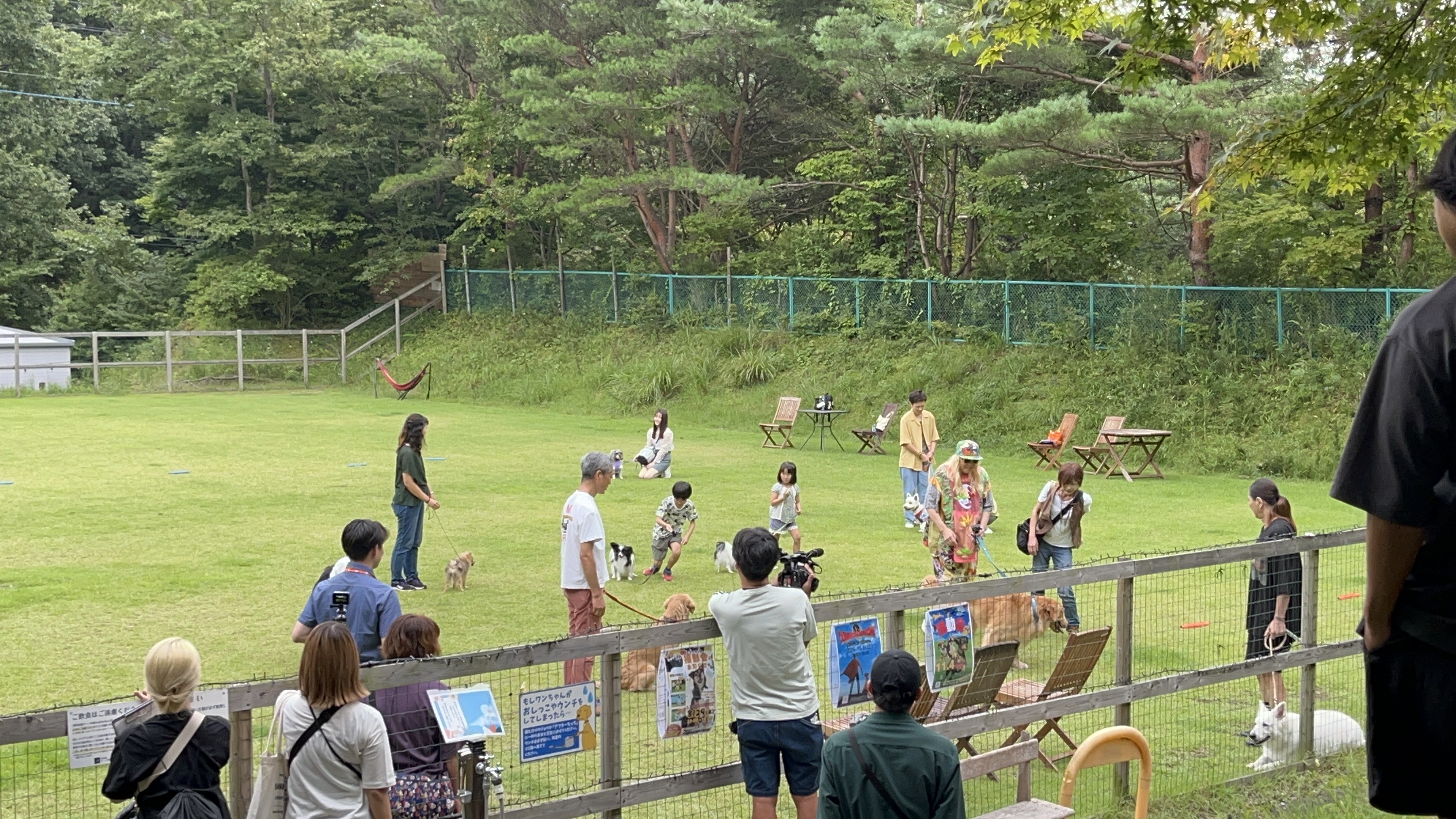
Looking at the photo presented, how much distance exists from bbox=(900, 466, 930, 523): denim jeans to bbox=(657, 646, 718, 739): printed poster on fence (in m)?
9.74

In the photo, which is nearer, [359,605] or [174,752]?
[174,752]

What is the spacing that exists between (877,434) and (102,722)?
19714 millimetres

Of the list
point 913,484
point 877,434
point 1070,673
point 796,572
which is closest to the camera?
point 1070,673

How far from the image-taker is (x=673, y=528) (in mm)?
12281

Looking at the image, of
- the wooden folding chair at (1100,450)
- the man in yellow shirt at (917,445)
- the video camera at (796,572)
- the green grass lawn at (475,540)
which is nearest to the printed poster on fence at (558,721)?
the green grass lawn at (475,540)

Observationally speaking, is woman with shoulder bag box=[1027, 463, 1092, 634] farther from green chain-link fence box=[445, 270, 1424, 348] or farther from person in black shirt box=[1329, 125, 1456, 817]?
green chain-link fence box=[445, 270, 1424, 348]

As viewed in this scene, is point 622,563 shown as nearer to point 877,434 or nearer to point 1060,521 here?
point 1060,521

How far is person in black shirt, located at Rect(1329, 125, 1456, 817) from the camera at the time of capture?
1917mm

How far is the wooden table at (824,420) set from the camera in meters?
24.0

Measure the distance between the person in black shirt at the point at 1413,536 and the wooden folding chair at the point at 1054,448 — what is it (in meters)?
19.5

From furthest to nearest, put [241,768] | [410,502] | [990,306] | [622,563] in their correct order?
[990,306] → [622,563] → [410,502] → [241,768]

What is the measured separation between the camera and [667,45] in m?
36.4

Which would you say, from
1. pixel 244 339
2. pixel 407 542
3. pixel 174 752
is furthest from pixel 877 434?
pixel 244 339

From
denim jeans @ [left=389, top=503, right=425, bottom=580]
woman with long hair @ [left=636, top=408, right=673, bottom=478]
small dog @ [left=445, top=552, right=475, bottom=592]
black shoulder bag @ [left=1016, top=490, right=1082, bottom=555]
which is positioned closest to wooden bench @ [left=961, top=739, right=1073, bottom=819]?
black shoulder bag @ [left=1016, top=490, right=1082, bottom=555]
